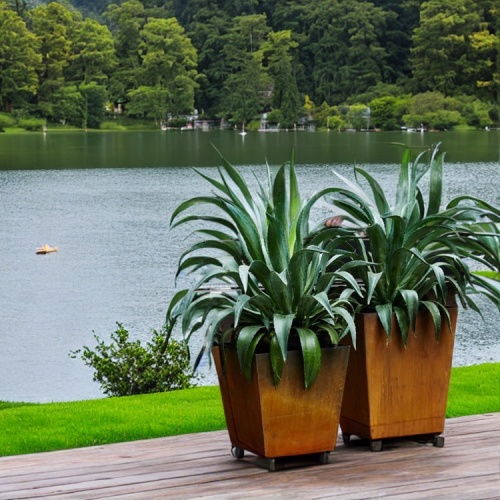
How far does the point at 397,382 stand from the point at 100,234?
27027 mm

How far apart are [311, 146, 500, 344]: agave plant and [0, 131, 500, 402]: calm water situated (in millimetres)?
1507

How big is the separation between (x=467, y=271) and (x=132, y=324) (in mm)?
12243

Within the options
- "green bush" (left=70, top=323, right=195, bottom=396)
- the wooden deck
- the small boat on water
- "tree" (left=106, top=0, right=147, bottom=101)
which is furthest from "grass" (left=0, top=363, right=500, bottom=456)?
"tree" (left=106, top=0, right=147, bottom=101)

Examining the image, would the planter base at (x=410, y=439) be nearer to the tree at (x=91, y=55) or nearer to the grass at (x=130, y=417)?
the grass at (x=130, y=417)

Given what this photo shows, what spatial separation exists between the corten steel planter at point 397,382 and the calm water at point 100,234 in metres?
1.69

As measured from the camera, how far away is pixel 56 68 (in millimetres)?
108562

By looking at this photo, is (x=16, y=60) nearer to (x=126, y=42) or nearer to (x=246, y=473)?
(x=126, y=42)

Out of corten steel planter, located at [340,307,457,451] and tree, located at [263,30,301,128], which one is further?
tree, located at [263,30,301,128]

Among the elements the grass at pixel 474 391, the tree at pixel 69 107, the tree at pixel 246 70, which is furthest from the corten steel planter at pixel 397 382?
the tree at pixel 246 70

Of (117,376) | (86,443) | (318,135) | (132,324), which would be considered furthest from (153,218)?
(318,135)

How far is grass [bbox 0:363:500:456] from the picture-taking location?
14.8ft

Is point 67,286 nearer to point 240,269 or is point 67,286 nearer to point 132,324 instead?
point 132,324

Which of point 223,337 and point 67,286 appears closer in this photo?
point 223,337

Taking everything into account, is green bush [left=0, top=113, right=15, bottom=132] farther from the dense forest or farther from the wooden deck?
the wooden deck
